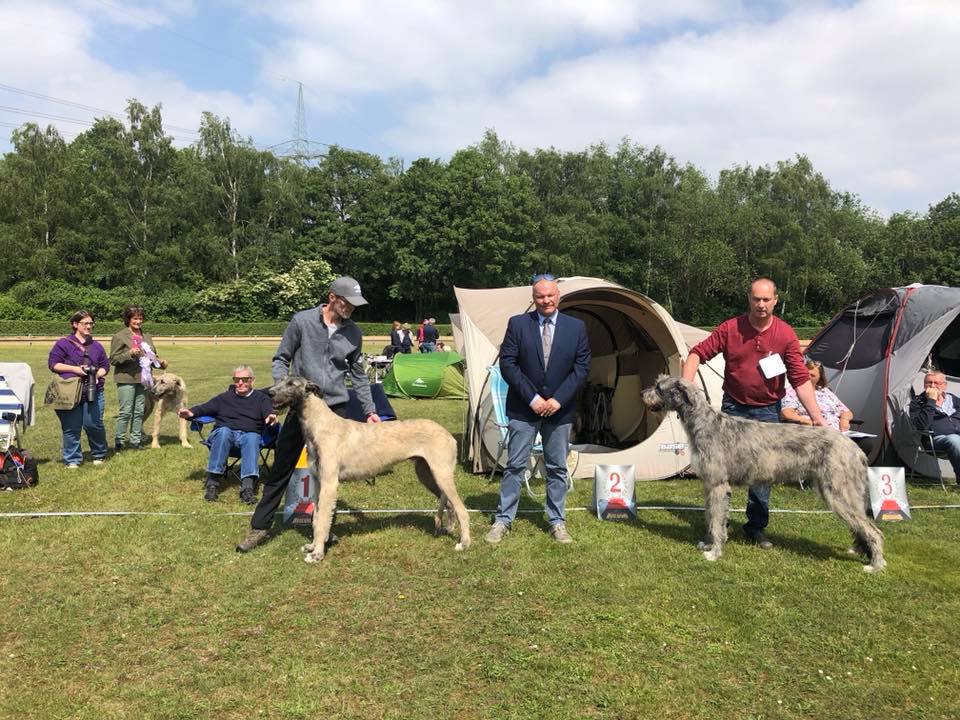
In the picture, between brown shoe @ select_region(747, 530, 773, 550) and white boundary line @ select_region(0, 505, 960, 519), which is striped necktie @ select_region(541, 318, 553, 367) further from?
brown shoe @ select_region(747, 530, 773, 550)

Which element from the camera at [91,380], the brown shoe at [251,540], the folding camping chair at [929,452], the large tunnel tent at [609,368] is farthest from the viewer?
the large tunnel tent at [609,368]

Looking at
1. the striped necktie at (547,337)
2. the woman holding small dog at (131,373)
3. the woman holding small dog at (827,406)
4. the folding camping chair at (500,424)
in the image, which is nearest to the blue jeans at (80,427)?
the woman holding small dog at (131,373)

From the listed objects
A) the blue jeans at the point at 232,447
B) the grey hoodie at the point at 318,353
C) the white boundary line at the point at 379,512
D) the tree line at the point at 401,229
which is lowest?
the white boundary line at the point at 379,512

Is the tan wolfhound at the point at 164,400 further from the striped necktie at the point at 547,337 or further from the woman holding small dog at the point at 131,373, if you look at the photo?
the striped necktie at the point at 547,337

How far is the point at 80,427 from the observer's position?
7.74 meters

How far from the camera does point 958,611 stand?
421cm

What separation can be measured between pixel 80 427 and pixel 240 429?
2279 millimetres

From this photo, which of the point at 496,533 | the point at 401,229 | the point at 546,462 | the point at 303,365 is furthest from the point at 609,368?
the point at 401,229

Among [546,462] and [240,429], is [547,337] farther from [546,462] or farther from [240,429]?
[240,429]

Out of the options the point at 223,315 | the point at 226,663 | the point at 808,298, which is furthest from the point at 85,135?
the point at 226,663

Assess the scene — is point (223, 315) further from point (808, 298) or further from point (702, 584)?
point (702, 584)

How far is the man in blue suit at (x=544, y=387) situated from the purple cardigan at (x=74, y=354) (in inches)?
199

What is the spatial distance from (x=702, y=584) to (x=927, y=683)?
146 cm

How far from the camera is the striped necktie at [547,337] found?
5.43 meters
